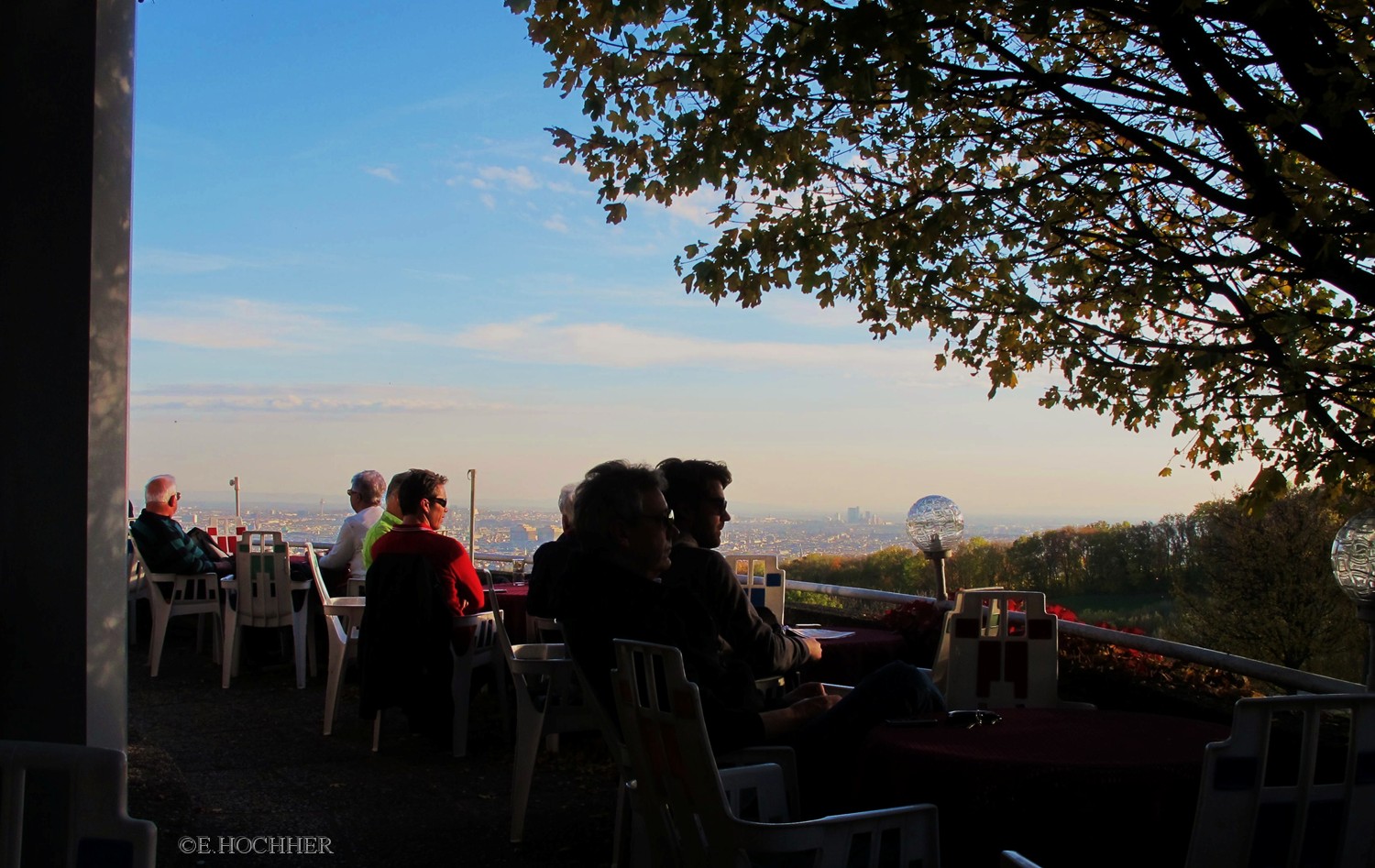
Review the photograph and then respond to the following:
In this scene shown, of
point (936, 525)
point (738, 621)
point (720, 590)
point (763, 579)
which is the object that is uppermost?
point (936, 525)

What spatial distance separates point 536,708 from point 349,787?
47.1 inches

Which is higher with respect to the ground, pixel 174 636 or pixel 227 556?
pixel 227 556

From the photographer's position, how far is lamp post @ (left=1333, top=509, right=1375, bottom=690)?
392 centimetres

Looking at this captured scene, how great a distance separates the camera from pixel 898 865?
228 cm

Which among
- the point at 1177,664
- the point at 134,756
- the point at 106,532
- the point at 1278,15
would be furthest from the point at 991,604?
the point at 134,756

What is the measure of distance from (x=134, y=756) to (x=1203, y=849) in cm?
515

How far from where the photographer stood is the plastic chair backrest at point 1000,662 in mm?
4289

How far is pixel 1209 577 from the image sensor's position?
15.6m

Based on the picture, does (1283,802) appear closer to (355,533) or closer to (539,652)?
(539,652)

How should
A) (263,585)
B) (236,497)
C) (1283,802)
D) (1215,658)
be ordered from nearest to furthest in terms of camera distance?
1. (1283,802)
2. (1215,658)
3. (263,585)
4. (236,497)

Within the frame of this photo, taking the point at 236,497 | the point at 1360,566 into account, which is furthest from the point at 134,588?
the point at 1360,566

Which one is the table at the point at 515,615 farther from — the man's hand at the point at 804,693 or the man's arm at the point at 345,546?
the man's hand at the point at 804,693

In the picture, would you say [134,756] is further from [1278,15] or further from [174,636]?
[1278,15]
